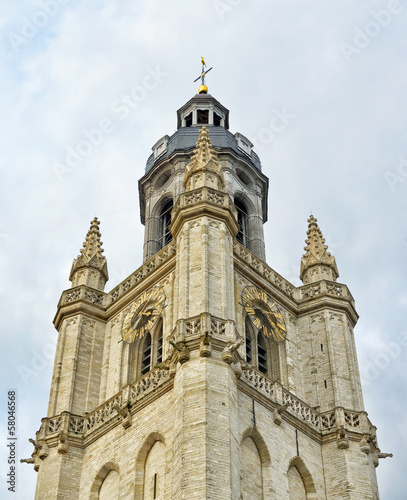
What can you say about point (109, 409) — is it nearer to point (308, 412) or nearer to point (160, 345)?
point (160, 345)

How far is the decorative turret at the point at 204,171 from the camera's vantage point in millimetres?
34375

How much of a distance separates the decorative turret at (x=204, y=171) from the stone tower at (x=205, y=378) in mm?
60

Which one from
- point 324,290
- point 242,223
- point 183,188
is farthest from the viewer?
point 242,223

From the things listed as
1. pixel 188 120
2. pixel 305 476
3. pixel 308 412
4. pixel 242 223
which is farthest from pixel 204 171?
pixel 188 120

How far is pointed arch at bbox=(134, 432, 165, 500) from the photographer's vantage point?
27.8 m

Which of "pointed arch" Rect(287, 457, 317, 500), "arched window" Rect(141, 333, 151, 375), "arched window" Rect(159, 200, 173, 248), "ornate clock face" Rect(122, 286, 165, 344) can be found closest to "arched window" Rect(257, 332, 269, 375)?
"ornate clock face" Rect(122, 286, 165, 344)

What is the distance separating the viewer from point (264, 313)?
1320 inches

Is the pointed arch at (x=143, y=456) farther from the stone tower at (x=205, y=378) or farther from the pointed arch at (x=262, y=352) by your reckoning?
the pointed arch at (x=262, y=352)

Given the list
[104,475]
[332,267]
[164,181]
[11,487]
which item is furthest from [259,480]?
[164,181]

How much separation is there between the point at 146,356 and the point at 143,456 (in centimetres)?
490

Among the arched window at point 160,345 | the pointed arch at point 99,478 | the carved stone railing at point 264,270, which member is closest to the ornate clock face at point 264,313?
the carved stone railing at point 264,270

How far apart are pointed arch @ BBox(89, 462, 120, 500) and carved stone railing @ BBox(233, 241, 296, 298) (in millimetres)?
8375

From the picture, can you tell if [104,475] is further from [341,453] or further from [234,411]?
[341,453]

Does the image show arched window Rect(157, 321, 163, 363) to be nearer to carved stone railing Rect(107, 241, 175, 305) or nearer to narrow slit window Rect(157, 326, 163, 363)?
narrow slit window Rect(157, 326, 163, 363)
